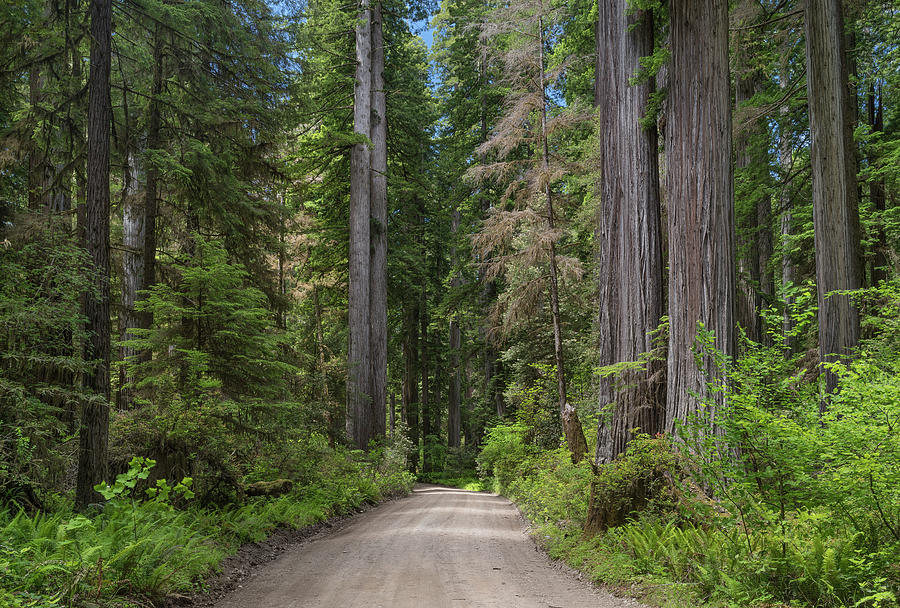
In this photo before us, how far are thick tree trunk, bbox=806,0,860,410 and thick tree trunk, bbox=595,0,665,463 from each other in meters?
2.52

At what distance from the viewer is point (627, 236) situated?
9266 millimetres

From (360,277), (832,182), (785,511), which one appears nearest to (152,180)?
(360,277)

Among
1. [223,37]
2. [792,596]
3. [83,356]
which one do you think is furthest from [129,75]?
[792,596]

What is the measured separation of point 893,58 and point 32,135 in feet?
51.8

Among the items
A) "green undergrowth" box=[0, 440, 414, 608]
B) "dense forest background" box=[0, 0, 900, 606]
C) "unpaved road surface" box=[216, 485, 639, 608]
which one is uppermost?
"dense forest background" box=[0, 0, 900, 606]

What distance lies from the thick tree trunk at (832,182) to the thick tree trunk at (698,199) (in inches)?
113

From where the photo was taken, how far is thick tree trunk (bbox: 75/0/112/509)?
7.48m

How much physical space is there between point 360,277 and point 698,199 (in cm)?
1254

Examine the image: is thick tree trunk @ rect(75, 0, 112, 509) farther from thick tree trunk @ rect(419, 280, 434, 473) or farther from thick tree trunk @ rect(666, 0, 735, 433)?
thick tree trunk @ rect(419, 280, 434, 473)

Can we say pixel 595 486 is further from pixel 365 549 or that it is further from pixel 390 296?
pixel 390 296

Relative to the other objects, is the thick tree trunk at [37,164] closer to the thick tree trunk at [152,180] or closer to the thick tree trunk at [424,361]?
the thick tree trunk at [152,180]

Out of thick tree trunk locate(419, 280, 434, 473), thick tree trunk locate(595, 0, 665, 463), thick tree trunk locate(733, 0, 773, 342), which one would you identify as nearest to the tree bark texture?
thick tree trunk locate(419, 280, 434, 473)

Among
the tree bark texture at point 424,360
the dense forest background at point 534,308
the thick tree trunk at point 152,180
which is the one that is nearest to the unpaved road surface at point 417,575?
the dense forest background at point 534,308

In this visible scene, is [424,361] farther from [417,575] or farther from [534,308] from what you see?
[417,575]
